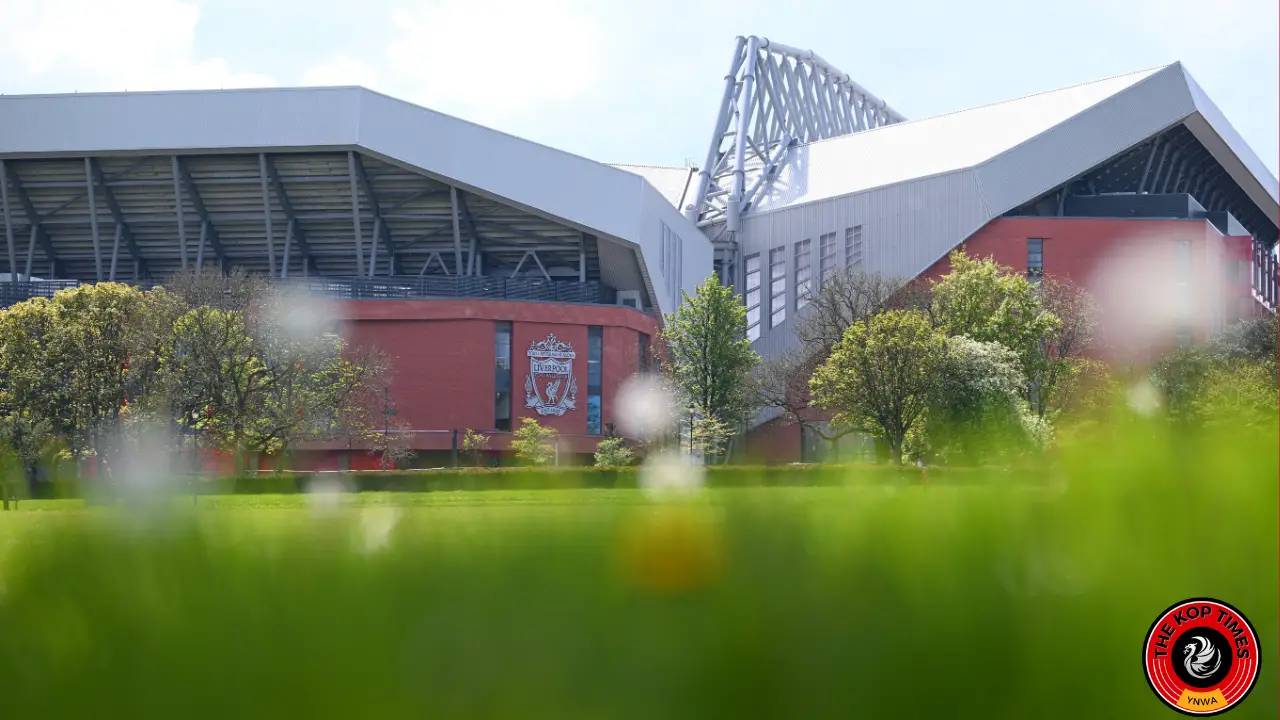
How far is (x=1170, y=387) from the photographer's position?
8.82ft

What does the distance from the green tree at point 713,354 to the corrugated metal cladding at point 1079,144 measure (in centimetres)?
1474

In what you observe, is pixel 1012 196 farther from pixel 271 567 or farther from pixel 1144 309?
pixel 271 567

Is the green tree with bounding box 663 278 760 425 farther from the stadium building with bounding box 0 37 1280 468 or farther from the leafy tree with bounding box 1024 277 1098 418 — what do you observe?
the leafy tree with bounding box 1024 277 1098 418

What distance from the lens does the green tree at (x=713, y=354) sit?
41.1m

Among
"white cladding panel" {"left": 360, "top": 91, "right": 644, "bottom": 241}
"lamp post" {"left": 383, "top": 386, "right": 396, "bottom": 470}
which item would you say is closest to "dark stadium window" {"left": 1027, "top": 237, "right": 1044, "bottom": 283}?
"white cladding panel" {"left": 360, "top": 91, "right": 644, "bottom": 241}

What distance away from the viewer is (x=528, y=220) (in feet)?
163

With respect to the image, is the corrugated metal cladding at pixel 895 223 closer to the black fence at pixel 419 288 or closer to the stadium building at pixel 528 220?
the stadium building at pixel 528 220

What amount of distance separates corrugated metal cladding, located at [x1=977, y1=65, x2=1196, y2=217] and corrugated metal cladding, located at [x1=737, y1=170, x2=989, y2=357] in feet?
3.56

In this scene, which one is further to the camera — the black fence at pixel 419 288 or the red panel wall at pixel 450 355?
the black fence at pixel 419 288

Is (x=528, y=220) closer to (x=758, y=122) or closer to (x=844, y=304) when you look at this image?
(x=844, y=304)

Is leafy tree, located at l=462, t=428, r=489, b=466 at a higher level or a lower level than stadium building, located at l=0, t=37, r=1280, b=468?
lower

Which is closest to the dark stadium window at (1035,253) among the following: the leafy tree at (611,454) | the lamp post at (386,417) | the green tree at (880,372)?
the green tree at (880,372)

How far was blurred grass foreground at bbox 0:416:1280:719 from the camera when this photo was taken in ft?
7.18

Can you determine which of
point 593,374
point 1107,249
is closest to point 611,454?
point 593,374
